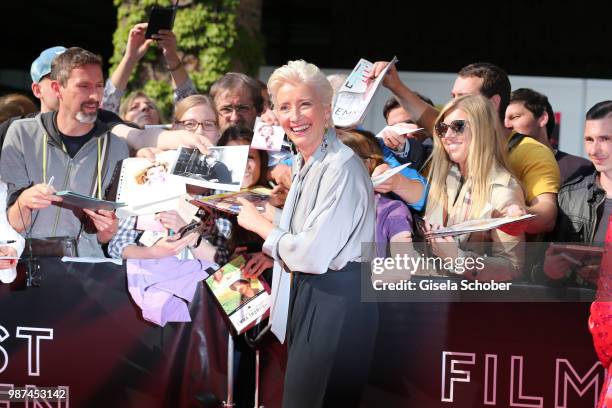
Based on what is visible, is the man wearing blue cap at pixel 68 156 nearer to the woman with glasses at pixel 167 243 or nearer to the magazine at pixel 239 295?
the woman with glasses at pixel 167 243

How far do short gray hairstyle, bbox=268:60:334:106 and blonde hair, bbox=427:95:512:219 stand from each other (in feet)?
2.61

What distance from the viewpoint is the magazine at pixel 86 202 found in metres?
4.08

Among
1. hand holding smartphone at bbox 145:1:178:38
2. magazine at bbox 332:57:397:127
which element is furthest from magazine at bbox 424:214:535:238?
hand holding smartphone at bbox 145:1:178:38

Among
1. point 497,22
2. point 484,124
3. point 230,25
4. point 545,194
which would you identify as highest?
point 497,22

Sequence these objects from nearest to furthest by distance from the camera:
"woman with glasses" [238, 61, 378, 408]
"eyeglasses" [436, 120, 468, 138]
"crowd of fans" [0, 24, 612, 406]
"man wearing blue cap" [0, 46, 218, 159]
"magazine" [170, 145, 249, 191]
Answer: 1. "woman with glasses" [238, 61, 378, 408]
2. "crowd of fans" [0, 24, 612, 406]
3. "eyeglasses" [436, 120, 468, 138]
4. "magazine" [170, 145, 249, 191]
5. "man wearing blue cap" [0, 46, 218, 159]

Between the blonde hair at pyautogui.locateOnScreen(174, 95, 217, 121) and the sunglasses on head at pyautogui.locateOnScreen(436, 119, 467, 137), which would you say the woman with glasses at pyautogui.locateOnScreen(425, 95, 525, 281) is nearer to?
the sunglasses on head at pyautogui.locateOnScreen(436, 119, 467, 137)

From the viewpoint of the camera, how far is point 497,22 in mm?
12422

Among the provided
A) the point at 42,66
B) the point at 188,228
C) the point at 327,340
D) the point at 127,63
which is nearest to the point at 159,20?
the point at 127,63

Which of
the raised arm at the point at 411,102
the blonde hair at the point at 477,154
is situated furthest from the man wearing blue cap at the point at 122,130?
the blonde hair at the point at 477,154

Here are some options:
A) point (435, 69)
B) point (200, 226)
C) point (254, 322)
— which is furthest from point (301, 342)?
point (435, 69)

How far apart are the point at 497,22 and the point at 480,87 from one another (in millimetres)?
8061

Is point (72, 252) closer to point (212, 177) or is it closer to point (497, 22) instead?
point (212, 177)

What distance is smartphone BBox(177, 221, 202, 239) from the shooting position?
4.42 meters

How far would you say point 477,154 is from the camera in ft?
13.8
